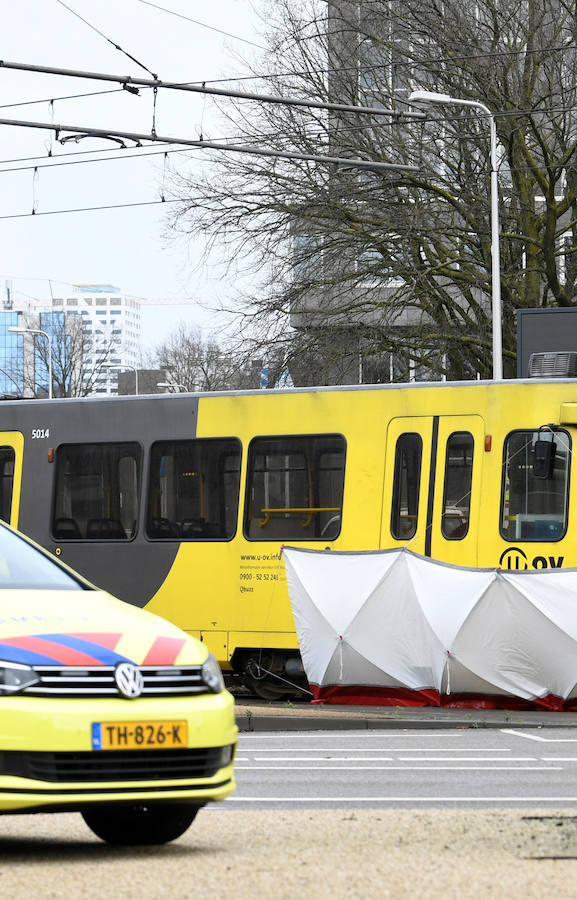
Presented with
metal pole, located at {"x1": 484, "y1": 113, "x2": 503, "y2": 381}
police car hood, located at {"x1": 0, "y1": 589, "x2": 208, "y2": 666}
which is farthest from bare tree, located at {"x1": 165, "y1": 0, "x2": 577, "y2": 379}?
police car hood, located at {"x1": 0, "y1": 589, "x2": 208, "y2": 666}

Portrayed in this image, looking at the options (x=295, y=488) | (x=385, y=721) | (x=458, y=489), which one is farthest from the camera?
(x=295, y=488)

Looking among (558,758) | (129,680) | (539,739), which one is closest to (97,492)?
(539,739)

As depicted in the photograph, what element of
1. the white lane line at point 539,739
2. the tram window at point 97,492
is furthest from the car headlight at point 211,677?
the tram window at point 97,492

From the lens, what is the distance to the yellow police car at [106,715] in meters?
6.52

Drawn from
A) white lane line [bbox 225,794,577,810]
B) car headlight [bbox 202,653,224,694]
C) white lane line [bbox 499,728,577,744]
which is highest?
car headlight [bbox 202,653,224,694]

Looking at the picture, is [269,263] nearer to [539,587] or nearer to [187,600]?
[187,600]

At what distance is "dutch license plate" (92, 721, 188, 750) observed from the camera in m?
6.57

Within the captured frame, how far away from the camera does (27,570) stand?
7852 mm

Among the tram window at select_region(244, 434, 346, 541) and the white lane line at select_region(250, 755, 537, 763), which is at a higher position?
the tram window at select_region(244, 434, 346, 541)

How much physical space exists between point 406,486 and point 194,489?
8.25ft

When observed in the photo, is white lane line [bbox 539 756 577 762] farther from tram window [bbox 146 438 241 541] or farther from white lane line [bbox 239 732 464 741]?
tram window [bbox 146 438 241 541]

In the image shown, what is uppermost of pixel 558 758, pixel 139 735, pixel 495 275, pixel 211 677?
pixel 495 275

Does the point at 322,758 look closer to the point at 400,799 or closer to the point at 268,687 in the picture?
the point at 400,799

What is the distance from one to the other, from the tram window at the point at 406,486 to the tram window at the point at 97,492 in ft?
9.88
